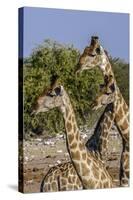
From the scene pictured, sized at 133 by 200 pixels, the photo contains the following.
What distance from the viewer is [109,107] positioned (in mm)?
7273

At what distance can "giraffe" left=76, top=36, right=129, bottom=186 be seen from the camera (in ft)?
23.4

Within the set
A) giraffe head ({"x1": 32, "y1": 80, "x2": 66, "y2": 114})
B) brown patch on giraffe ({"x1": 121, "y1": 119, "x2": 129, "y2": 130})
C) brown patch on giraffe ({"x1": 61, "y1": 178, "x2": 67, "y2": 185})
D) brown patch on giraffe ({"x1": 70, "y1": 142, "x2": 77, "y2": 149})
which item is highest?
giraffe head ({"x1": 32, "y1": 80, "x2": 66, "y2": 114})

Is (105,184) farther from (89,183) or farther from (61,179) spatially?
(61,179)

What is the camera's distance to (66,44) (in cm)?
696

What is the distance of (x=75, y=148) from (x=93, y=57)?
87 cm

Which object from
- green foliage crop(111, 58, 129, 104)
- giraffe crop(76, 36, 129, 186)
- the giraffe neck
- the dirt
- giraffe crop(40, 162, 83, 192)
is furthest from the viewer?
green foliage crop(111, 58, 129, 104)

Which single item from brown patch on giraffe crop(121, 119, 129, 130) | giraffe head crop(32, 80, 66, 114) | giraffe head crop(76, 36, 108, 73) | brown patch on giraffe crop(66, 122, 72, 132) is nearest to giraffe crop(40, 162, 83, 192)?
brown patch on giraffe crop(66, 122, 72, 132)

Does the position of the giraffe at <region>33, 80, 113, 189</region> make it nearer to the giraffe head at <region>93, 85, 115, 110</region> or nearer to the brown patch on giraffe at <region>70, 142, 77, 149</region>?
the brown patch on giraffe at <region>70, 142, 77, 149</region>

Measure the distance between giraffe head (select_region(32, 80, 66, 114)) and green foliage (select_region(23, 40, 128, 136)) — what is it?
4cm

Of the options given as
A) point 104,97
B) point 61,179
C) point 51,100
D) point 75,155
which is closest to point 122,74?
point 104,97

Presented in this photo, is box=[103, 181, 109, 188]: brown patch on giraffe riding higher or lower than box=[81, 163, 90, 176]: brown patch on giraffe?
lower

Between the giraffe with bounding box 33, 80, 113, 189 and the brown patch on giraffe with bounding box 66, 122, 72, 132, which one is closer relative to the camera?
the giraffe with bounding box 33, 80, 113, 189

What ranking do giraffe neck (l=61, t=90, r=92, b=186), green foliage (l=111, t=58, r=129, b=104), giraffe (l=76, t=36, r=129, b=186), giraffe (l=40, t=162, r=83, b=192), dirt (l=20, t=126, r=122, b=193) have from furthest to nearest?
1. green foliage (l=111, t=58, r=129, b=104)
2. giraffe (l=76, t=36, r=129, b=186)
3. giraffe neck (l=61, t=90, r=92, b=186)
4. giraffe (l=40, t=162, r=83, b=192)
5. dirt (l=20, t=126, r=122, b=193)

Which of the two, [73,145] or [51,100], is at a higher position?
[51,100]
